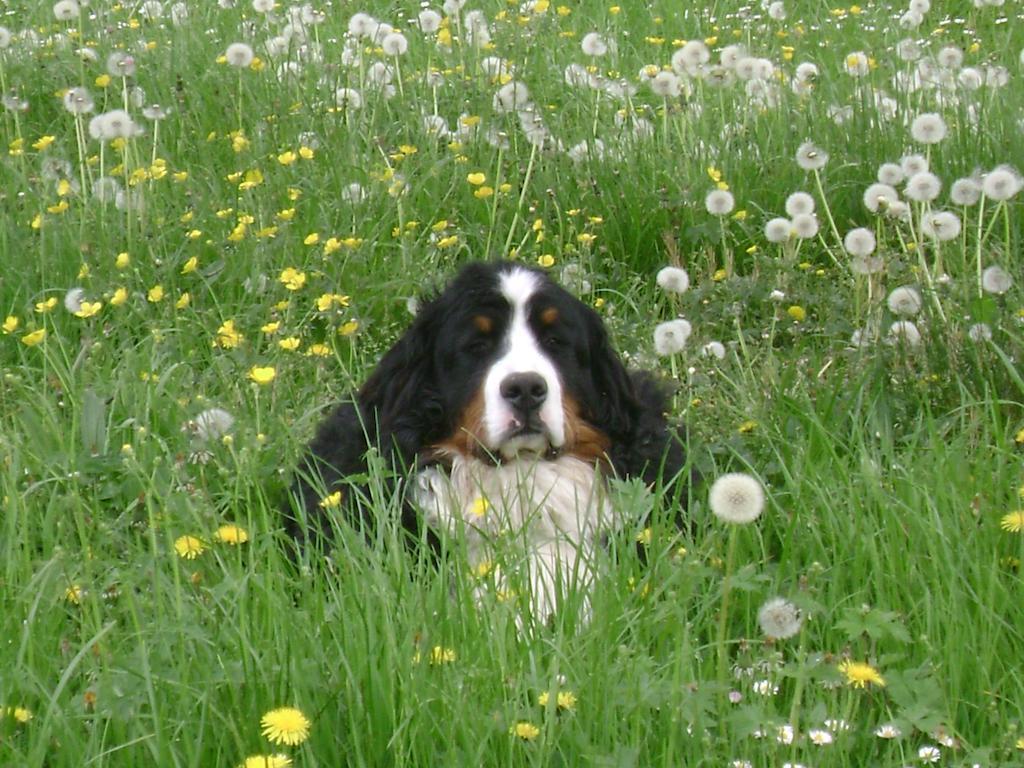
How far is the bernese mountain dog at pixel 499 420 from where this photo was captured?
3.96 metres

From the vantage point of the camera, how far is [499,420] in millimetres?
3938

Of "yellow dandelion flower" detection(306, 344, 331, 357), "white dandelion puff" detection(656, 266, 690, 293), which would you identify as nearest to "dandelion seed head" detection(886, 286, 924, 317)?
"white dandelion puff" detection(656, 266, 690, 293)

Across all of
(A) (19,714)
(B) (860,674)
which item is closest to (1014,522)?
(B) (860,674)

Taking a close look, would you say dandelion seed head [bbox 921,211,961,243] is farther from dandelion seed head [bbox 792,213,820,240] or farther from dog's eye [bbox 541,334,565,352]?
dog's eye [bbox 541,334,565,352]

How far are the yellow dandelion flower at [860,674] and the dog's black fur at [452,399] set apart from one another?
123 cm

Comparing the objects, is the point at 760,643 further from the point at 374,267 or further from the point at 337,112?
the point at 337,112

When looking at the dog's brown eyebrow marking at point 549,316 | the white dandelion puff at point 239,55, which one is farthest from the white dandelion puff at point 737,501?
Answer: the white dandelion puff at point 239,55

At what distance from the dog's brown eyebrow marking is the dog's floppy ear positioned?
11.1 inches

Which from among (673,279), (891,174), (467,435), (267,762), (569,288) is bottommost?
(569,288)

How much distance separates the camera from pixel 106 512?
4.09m

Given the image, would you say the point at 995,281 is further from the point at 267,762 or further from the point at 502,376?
the point at 267,762

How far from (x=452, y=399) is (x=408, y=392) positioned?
0.41 ft

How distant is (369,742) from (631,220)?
343 cm

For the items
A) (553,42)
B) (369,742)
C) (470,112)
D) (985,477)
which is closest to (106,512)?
(369,742)
